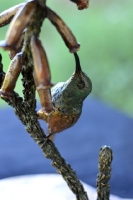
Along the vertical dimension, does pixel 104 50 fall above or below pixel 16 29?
above

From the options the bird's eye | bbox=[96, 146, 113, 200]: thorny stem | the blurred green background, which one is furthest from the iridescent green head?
the blurred green background

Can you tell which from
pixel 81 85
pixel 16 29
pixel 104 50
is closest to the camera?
pixel 16 29

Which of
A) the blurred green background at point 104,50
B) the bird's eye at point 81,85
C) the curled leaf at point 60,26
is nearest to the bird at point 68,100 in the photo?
the bird's eye at point 81,85

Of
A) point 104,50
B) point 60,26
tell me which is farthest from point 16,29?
point 104,50

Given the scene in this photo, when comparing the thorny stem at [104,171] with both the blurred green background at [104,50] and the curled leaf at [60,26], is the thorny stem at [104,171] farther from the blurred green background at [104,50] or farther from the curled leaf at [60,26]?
the blurred green background at [104,50]

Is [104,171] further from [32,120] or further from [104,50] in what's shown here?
[104,50]
